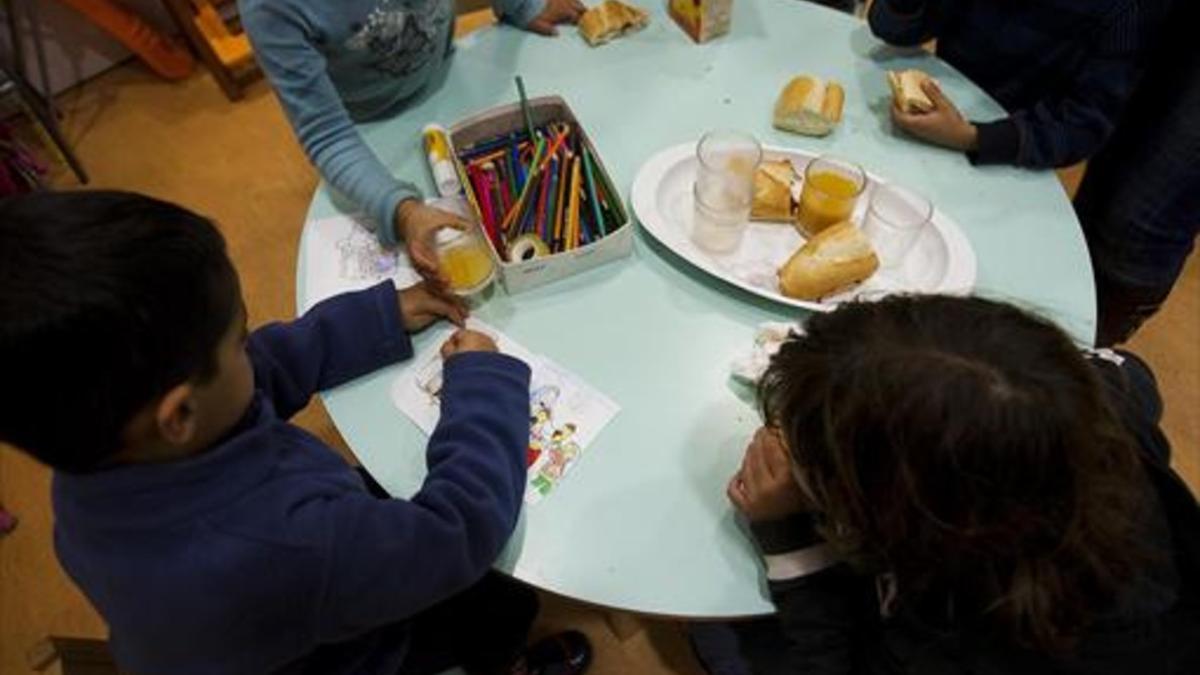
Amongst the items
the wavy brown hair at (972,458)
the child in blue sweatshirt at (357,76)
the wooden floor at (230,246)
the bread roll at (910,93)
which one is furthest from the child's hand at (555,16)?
the wooden floor at (230,246)

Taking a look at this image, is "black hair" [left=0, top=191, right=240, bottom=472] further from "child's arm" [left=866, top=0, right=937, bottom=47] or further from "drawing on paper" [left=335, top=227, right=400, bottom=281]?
"child's arm" [left=866, top=0, right=937, bottom=47]

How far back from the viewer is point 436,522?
0.66 meters

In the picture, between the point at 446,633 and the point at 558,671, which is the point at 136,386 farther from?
the point at 558,671

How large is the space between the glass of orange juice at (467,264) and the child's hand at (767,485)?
0.34 m

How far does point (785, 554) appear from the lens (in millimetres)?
678

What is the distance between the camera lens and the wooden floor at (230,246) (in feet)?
4.31

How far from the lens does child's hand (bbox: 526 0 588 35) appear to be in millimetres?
1150

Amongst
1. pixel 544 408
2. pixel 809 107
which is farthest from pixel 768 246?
pixel 544 408

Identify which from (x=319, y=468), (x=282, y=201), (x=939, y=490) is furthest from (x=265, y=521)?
(x=282, y=201)

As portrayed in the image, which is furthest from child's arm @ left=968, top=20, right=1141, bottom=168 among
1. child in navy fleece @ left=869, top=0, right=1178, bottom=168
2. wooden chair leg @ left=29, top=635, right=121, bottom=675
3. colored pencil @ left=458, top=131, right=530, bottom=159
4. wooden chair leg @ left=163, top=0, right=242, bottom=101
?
wooden chair leg @ left=163, top=0, right=242, bottom=101

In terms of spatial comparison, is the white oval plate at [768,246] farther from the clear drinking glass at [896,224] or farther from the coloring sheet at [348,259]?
the coloring sheet at [348,259]

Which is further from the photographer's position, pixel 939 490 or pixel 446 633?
pixel 446 633

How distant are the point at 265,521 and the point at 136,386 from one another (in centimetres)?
14

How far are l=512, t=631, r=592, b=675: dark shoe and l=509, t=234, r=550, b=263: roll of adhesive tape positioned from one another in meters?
0.66
